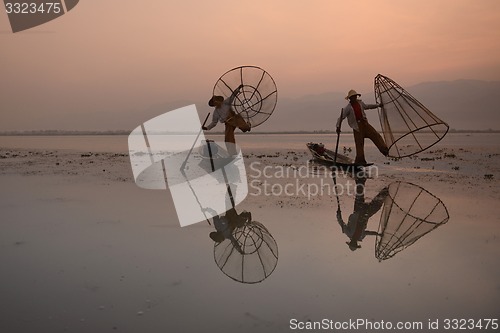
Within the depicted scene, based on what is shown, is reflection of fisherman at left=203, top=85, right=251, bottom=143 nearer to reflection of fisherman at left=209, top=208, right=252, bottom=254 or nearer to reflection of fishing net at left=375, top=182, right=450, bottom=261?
reflection of fishing net at left=375, top=182, right=450, bottom=261

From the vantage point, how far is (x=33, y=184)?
42.8 feet

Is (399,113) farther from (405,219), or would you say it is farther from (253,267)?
(253,267)

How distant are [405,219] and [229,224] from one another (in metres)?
3.38

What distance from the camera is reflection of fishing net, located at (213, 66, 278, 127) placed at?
13945 millimetres

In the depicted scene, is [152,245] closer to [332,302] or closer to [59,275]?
[59,275]

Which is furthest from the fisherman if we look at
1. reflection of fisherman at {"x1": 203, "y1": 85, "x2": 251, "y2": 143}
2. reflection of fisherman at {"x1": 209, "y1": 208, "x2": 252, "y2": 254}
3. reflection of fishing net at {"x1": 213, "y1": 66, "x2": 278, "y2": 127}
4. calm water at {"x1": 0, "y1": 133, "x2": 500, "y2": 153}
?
calm water at {"x1": 0, "y1": 133, "x2": 500, "y2": 153}

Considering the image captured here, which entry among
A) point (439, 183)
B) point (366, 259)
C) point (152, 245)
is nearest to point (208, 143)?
point (439, 183)

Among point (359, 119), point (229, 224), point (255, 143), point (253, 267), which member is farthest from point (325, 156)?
point (255, 143)

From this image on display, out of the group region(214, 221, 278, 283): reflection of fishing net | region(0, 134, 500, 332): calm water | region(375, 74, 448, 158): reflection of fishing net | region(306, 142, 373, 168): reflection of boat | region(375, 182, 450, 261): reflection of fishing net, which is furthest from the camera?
region(306, 142, 373, 168): reflection of boat

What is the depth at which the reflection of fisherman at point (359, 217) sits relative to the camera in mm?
6352

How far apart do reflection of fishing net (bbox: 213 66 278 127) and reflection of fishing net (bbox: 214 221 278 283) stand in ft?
26.8

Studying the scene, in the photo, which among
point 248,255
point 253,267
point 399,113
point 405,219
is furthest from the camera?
point 399,113

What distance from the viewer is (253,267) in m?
5.00

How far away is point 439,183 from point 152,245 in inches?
377
